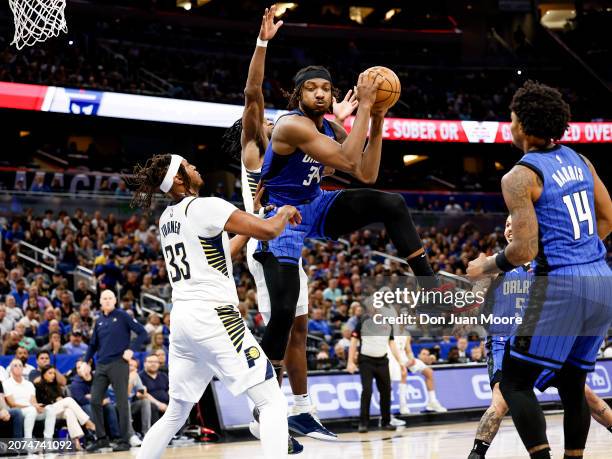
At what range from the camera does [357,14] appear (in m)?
39.9

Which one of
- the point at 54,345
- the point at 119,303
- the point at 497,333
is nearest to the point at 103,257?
the point at 119,303

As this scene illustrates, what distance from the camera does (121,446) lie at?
11.8 m

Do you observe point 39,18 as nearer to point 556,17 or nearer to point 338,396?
point 338,396

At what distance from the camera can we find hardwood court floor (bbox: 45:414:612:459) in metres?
10.2

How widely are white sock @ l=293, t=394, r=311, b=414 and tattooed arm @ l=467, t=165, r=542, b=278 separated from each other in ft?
8.62

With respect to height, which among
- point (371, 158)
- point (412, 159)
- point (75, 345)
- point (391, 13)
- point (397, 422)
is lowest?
point (397, 422)

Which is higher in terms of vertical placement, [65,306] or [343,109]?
[343,109]

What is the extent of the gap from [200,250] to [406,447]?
611 centimetres

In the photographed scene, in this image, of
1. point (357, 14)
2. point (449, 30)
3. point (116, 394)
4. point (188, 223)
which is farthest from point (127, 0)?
point (188, 223)

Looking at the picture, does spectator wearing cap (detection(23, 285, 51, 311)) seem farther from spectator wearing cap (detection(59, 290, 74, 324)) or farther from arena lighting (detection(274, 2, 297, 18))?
arena lighting (detection(274, 2, 297, 18))

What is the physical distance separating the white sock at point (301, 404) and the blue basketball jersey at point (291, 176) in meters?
1.63

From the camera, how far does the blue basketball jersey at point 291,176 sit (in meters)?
6.44

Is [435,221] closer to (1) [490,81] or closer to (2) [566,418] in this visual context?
(1) [490,81]

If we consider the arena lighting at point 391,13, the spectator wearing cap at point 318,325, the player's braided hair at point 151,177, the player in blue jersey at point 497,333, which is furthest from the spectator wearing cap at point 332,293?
the arena lighting at point 391,13
